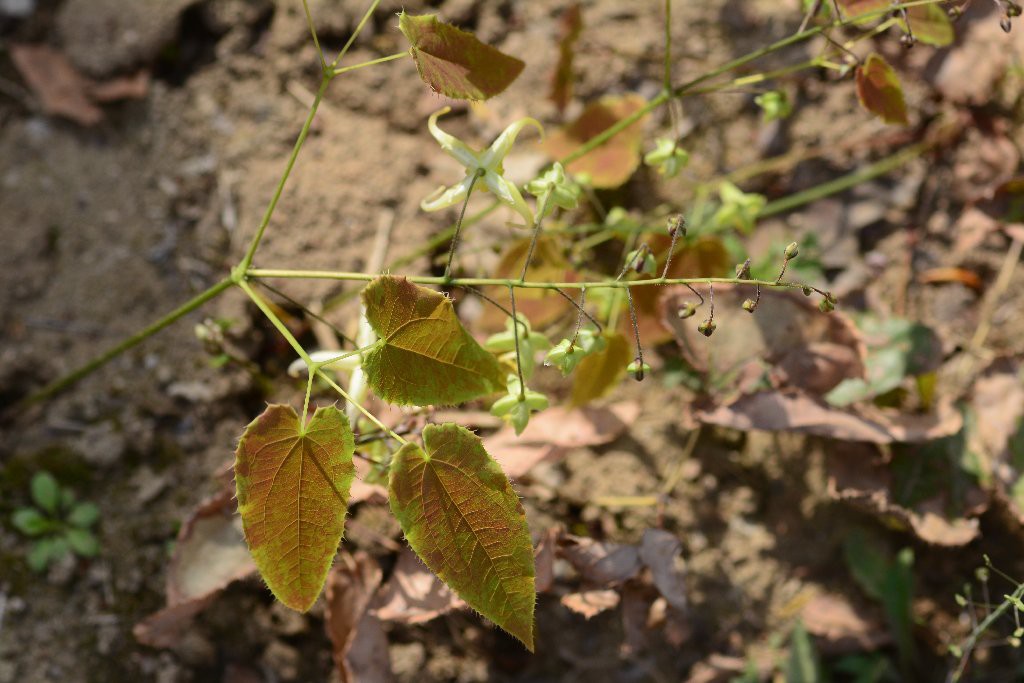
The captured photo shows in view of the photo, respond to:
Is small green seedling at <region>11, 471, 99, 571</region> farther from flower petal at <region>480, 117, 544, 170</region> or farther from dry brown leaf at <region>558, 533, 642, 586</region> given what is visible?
flower petal at <region>480, 117, 544, 170</region>

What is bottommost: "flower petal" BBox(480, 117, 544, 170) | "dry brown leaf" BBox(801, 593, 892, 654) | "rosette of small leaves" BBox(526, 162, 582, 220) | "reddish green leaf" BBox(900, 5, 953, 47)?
"dry brown leaf" BBox(801, 593, 892, 654)

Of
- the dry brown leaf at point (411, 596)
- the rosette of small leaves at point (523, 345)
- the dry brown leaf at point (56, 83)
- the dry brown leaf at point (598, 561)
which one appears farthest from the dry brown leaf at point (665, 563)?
the dry brown leaf at point (56, 83)

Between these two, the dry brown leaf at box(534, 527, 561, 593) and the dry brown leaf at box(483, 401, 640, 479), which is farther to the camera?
the dry brown leaf at box(483, 401, 640, 479)

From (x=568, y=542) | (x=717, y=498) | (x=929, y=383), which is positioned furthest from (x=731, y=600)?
(x=929, y=383)

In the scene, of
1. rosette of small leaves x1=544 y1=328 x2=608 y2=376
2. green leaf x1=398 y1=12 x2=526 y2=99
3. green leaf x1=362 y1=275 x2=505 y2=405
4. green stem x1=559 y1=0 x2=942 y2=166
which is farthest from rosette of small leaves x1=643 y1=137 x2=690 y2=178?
green leaf x1=362 y1=275 x2=505 y2=405

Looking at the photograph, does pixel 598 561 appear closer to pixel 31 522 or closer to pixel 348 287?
pixel 348 287

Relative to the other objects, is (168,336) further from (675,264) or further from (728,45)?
(728,45)

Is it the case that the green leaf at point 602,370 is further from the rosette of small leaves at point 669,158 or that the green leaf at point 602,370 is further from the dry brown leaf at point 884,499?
the dry brown leaf at point 884,499
